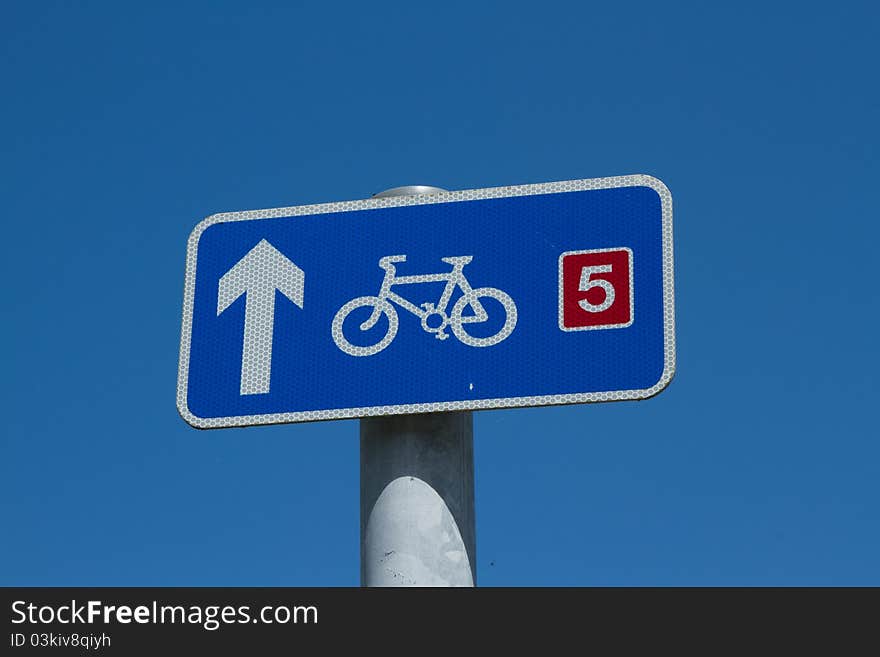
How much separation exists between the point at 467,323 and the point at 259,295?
0.45 meters

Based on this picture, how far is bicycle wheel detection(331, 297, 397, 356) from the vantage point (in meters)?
2.37

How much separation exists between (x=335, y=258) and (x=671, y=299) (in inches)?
26.9

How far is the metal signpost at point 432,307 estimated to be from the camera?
2285 mm

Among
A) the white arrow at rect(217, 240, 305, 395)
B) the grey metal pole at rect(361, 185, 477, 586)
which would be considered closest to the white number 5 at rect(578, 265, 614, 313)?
the grey metal pole at rect(361, 185, 477, 586)

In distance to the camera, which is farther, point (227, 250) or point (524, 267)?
point (227, 250)

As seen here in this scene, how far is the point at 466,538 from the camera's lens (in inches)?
90.1

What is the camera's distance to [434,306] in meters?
2.38

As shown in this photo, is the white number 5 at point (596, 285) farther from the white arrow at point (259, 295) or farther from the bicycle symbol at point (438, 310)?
the white arrow at point (259, 295)

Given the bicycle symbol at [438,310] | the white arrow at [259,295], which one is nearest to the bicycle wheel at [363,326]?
the bicycle symbol at [438,310]
